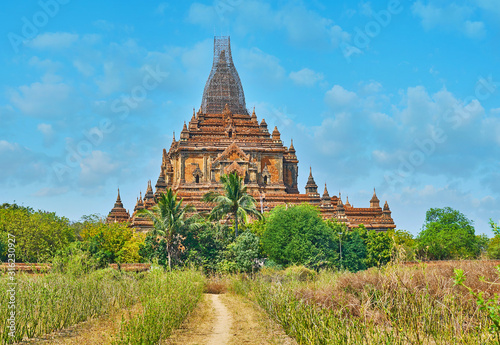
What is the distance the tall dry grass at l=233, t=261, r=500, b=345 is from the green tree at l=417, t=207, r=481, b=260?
26.6 metres

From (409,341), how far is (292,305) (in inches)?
220

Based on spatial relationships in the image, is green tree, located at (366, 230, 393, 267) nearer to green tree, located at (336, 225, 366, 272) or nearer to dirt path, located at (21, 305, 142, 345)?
green tree, located at (336, 225, 366, 272)

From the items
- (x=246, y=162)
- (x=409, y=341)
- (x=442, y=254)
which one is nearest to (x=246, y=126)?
(x=246, y=162)

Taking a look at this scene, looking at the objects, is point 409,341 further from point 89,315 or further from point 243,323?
point 89,315

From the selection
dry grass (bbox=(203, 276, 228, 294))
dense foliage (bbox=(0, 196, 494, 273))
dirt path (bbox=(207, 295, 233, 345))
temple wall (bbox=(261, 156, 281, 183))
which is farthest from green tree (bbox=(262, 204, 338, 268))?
temple wall (bbox=(261, 156, 281, 183))

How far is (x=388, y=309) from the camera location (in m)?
12.7

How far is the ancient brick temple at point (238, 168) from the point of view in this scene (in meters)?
54.9

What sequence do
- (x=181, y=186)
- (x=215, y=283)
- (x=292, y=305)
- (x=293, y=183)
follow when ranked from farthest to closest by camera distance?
(x=293, y=183)
(x=181, y=186)
(x=215, y=283)
(x=292, y=305)

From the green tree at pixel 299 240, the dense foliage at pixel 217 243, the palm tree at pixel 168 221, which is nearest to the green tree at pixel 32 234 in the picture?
the dense foliage at pixel 217 243

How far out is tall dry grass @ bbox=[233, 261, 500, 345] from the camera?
10054mm

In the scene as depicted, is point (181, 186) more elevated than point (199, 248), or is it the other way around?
point (181, 186)

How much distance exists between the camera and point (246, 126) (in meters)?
62.5

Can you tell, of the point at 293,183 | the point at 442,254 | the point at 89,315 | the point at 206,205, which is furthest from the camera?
the point at 293,183

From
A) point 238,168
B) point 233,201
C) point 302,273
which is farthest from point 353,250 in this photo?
point 238,168
